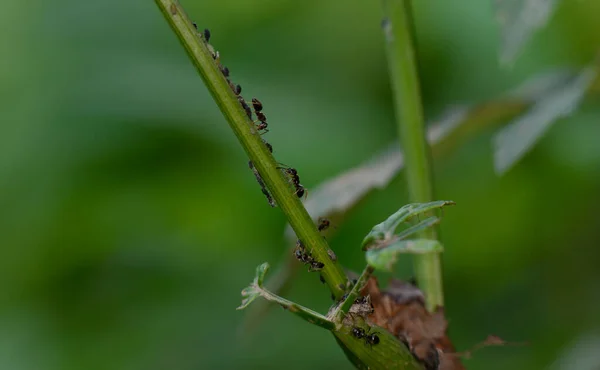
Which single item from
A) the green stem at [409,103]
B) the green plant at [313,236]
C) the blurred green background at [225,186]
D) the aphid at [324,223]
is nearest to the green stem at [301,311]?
the green plant at [313,236]

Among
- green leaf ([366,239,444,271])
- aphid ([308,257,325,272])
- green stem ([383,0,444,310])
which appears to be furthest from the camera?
green stem ([383,0,444,310])

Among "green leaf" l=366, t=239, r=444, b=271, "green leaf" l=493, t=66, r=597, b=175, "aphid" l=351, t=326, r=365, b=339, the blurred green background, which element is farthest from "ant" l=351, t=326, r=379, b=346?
the blurred green background

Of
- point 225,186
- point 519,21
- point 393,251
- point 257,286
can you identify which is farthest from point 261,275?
point 225,186

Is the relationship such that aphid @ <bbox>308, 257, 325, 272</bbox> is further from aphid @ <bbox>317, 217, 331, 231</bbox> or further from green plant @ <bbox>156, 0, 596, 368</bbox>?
aphid @ <bbox>317, 217, 331, 231</bbox>

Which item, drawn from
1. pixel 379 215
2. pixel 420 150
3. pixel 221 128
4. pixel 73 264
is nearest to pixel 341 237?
pixel 379 215

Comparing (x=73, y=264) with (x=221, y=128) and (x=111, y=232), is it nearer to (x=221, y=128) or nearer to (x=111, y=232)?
(x=111, y=232)
